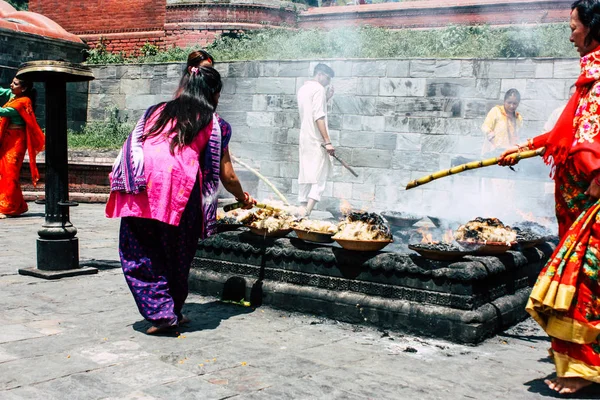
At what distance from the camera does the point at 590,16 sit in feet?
12.8

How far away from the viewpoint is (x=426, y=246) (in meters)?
4.81

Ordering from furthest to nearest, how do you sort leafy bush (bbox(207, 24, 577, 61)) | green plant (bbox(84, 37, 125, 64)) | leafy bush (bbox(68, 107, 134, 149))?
green plant (bbox(84, 37, 125, 64)) → leafy bush (bbox(68, 107, 134, 149)) → leafy bush (bbox(207, 24, 577, 61))

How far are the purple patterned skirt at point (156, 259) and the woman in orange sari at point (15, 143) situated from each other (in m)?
6.77

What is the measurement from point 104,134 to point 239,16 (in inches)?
198

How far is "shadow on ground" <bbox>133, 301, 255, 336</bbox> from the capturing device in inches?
190

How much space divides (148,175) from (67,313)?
4.54 feet

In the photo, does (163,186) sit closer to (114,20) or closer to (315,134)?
(315,134)

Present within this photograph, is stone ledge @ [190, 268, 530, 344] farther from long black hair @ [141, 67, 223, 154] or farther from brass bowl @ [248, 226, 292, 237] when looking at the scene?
long black hair @ [141, 67, 223, 154]

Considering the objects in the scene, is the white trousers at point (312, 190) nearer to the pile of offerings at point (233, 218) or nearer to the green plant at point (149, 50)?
the pile of offerings at point (233, 218)

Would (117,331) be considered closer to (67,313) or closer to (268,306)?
(67,313)

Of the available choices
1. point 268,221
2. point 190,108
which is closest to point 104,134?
point 268,221

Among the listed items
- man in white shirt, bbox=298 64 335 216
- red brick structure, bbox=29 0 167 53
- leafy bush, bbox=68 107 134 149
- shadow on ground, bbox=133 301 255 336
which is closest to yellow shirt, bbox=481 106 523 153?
man in white shirt, bbox=298 64 335 216

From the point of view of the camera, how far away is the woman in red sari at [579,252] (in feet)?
12.0

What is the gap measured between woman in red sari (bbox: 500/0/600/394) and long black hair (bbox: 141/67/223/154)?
231cm
